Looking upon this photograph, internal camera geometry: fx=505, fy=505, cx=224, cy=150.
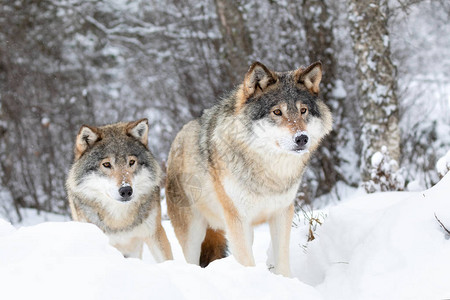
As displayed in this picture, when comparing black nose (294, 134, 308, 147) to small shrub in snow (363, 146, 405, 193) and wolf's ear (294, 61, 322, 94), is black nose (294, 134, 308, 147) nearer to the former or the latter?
wolf's ear (294, 61, 322, 94)

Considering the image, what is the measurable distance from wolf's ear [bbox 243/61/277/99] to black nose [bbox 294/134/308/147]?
59 cm

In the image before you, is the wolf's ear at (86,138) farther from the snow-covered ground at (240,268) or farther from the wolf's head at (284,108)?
the snow-covered ground at (240,268)

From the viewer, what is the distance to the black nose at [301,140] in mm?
3838

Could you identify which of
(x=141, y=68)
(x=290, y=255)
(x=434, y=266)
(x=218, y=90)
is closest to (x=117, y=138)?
(x=290, y=255)

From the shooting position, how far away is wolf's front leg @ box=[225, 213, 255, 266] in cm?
421

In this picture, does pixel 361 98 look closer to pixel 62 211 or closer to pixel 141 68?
pixel 62 211

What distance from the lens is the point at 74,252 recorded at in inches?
104

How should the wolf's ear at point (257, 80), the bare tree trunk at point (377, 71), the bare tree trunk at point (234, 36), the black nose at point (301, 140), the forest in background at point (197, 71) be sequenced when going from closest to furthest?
the black nose at point (301, 140) < the wolf's ear at point (257, 80) < the bare tree trunk at point (377, 71) < the forest in background at point (197, 71) < the bare tree trunk at point (234, 36)

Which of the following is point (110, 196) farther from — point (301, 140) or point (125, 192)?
point (301, 140)

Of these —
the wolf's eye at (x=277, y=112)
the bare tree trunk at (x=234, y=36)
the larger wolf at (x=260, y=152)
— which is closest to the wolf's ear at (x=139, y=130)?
the larger wolf at (x=260, y=152)

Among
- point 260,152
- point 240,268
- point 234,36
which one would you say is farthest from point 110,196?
point 234,36

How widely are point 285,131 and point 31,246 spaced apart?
204 cm

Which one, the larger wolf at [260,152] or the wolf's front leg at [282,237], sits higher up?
the larger wolf at [260,152]

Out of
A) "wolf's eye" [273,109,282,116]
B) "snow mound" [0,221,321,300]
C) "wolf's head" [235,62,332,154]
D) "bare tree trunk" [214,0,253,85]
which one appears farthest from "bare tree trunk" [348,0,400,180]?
"snow mound" [0,221,321,300]
